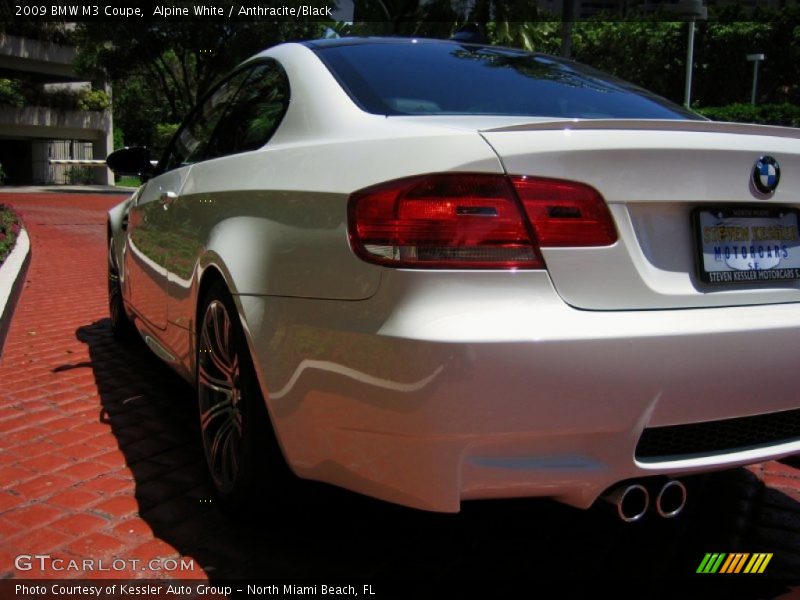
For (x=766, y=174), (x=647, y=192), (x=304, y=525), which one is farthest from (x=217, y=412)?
(x=766, y=174)

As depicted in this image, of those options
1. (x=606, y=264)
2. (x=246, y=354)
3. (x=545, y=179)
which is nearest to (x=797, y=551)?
(x=606, y=264)

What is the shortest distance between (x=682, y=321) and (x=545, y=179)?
50 cm

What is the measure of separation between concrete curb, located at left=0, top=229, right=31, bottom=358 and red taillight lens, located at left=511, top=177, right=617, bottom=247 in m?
4.41

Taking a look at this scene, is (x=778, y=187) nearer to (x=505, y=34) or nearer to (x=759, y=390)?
(x=759, y=390)

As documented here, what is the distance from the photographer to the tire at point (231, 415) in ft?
8.27

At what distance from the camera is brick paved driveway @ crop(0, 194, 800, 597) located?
2.59 m

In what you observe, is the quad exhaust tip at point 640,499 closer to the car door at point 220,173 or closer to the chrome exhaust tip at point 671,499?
the chrome exhaust tip at point 671,499

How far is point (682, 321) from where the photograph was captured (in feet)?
6.72

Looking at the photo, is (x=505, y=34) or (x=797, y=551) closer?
(x=797, y=551)

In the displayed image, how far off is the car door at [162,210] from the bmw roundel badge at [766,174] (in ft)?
7.24

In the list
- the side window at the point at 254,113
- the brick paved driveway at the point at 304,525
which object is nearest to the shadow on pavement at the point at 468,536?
the brick paved driveway at the point at 304,525

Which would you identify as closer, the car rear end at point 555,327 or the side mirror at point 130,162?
the car rear end at point 555,327

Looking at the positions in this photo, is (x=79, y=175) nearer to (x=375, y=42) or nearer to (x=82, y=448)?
(x=82, y=448)

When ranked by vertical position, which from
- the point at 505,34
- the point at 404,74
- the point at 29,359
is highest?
the point at 505,34
